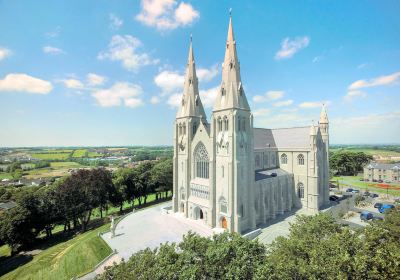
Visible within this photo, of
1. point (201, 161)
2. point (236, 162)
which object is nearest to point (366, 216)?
point (236, 162)

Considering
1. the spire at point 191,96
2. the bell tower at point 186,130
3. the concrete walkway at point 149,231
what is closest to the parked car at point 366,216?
the concrete walkway at point 149,231

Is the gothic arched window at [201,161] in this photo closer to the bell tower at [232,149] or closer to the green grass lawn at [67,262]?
the bell tower at [232,149]

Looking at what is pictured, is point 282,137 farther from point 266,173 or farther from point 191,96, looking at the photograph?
point 191,96

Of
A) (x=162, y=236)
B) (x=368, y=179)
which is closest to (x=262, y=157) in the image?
(x=162, y=236)

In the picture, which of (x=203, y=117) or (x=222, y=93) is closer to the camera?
(x=222, y=93)

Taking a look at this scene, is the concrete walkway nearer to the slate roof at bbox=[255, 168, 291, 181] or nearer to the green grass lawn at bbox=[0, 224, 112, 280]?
the green grass lawn at bbox=[0, 224, 112, 280]

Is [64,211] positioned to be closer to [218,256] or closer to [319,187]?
[218,256]
